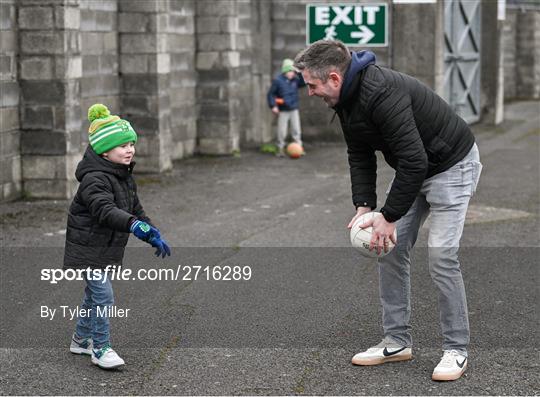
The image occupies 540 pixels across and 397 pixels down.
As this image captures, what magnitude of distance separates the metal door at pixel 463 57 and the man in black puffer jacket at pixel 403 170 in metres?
14.5

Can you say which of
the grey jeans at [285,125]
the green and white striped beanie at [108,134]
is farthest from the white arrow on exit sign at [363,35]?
the green and white striped beanie at [108,134]

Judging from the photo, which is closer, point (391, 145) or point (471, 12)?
point (391, 145)

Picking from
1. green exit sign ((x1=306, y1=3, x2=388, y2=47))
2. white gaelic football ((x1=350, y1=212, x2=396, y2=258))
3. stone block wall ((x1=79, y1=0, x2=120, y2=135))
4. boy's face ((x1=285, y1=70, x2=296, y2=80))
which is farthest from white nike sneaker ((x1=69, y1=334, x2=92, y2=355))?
boy's face ((x1=285, y1=70, x2=296, y2=80))

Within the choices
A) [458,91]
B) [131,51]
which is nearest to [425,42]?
[458,91]

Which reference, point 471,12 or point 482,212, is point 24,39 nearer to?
point 482,212

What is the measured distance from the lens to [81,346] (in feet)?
21.2

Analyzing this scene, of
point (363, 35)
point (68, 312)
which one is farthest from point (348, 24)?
point (68, 312)

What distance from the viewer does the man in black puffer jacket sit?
5719mm

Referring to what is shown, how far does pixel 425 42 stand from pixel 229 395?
14392mm

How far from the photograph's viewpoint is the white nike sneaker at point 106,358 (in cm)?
611

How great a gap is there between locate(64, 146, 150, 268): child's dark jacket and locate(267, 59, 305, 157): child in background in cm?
1192

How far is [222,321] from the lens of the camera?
23.8 feet

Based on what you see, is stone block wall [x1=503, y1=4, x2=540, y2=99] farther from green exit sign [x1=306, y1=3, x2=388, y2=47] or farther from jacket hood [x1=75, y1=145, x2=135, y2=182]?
jacket hood [x1=75, y1=145, x2=135, y2=182]

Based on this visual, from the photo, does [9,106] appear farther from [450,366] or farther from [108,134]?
[450,366]
